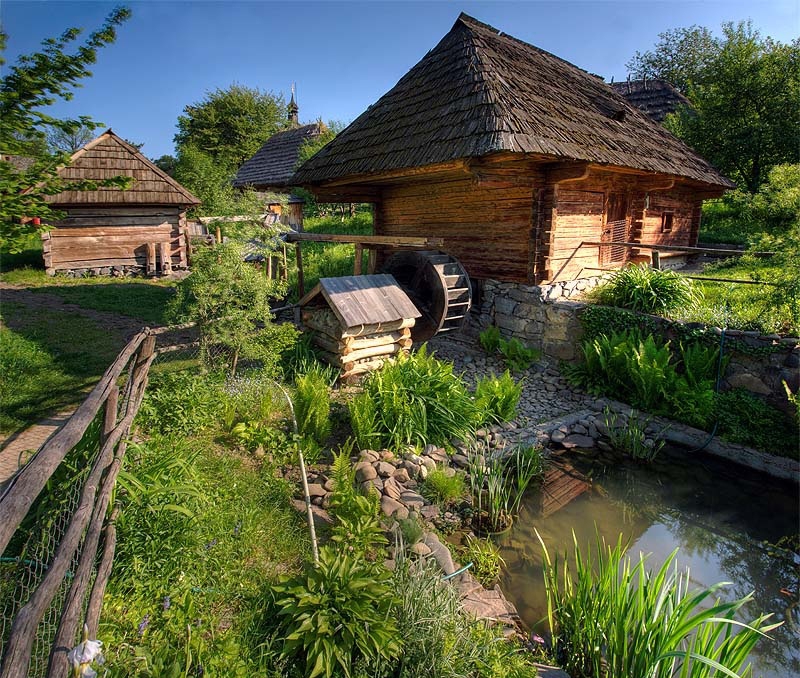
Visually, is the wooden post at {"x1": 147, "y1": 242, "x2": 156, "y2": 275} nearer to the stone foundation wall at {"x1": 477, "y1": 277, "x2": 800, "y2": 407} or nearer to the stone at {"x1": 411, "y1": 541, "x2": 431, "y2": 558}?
the stone foundation wall at {"x1": 477, "y1": 277, "x2": 800, "y2": 407}

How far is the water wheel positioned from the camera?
7973mm

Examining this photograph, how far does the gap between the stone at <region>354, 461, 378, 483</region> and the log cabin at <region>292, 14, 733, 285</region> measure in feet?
15.5

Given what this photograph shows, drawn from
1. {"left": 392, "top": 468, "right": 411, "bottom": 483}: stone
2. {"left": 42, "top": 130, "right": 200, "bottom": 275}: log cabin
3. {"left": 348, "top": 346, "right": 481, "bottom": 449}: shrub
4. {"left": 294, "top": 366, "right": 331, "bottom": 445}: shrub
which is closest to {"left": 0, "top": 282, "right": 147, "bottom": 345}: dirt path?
{"left": 42, "top": 130, "right": 200, "bottom": 275}: log cabin

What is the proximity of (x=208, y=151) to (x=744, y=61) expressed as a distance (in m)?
32.4

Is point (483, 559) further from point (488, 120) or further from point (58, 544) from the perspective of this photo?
point (488, 120)

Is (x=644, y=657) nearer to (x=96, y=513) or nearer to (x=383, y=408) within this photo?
(x=96, y=513)

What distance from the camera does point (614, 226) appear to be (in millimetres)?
10148

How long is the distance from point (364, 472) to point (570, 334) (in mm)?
4891

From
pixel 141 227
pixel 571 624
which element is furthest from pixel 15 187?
pixel 141 227

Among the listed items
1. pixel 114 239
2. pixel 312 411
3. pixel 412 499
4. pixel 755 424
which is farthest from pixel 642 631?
pixel 114 239

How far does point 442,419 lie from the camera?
5.46 metres

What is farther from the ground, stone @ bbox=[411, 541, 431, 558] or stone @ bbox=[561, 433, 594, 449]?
stone @ bbox=[411, 541, 431, 558]

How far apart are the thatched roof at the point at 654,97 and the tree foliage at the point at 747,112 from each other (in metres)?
2.23

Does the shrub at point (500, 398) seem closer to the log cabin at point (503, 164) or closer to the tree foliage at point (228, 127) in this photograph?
the log cabin at point (503, 164)
